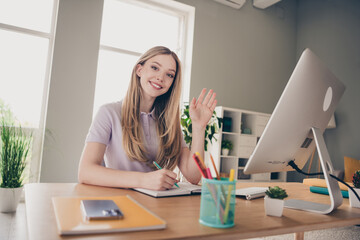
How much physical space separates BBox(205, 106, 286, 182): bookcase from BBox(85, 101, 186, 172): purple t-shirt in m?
2.60

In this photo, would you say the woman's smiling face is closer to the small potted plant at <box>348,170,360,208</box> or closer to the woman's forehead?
the woman's forehead

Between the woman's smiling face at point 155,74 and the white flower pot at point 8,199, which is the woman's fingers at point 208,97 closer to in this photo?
the woman's smiling face at point 155,74

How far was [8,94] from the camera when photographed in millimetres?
3332

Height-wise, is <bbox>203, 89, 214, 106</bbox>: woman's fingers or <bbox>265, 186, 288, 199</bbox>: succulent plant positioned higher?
<bbox>203, 89, 214, 106</bbox>: woman's fingers

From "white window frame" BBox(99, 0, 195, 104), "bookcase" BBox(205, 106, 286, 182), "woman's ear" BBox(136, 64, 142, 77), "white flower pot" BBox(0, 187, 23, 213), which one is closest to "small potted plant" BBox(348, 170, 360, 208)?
"woman's ear" BBox(136, 64, 142, 77)

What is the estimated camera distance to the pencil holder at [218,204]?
55cm

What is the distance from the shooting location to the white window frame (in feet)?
13.6

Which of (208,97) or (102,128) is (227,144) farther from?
(102,128)

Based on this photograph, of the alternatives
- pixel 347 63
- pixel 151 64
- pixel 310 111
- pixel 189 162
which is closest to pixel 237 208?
pixel 310 111

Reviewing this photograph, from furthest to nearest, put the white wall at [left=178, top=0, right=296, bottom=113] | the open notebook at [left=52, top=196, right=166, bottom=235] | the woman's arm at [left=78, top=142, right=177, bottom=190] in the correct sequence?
the white wall at [left=178, top=0, right=296, bottom=113] < the woman's arm at [left=78, top=142, right=177, bottom=190] < the open notebook at [left=52, top=196, right=166, bottom=235]

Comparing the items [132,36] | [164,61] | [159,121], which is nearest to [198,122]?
[159,121]

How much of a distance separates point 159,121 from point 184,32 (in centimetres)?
336

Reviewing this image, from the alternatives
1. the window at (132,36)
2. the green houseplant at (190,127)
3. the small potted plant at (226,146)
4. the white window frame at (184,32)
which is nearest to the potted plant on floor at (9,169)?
the window at (132,36)

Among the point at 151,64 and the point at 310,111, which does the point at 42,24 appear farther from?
the point at 310,111
